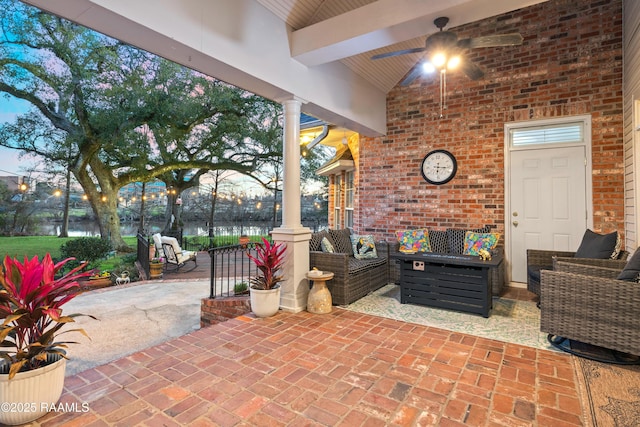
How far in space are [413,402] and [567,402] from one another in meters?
0.96

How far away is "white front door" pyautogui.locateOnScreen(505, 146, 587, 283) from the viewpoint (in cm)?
440

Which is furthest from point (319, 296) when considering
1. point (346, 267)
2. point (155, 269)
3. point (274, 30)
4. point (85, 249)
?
point (85, 249)

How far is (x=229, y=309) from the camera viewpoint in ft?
14.1

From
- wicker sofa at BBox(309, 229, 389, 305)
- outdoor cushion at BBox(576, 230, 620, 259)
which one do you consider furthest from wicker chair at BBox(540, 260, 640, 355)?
wicker sofa at BBox(309, 229, 389, 305)

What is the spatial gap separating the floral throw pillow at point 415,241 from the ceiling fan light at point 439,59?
257 centimetres

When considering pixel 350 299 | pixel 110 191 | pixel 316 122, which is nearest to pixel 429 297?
pixel 350 299

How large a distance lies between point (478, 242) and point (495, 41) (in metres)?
2.57

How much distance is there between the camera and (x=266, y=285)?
359 centimetres

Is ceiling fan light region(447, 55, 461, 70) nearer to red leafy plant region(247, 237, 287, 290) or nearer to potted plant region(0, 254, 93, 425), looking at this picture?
red leafy plant region(247, 237, 287, 290)

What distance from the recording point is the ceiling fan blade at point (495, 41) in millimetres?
2807

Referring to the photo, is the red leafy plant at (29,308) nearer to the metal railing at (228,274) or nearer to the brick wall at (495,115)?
the metal railing at (228,274)

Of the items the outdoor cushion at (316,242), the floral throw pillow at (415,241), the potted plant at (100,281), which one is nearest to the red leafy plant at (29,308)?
the outdoor cushion at (316,242)

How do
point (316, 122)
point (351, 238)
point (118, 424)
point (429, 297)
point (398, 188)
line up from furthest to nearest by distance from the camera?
point (316, 122) → point (398, 188) → point (351, 238) → point (429, 297) → point (118, 424)

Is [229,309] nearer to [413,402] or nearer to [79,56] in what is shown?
[413,402]
